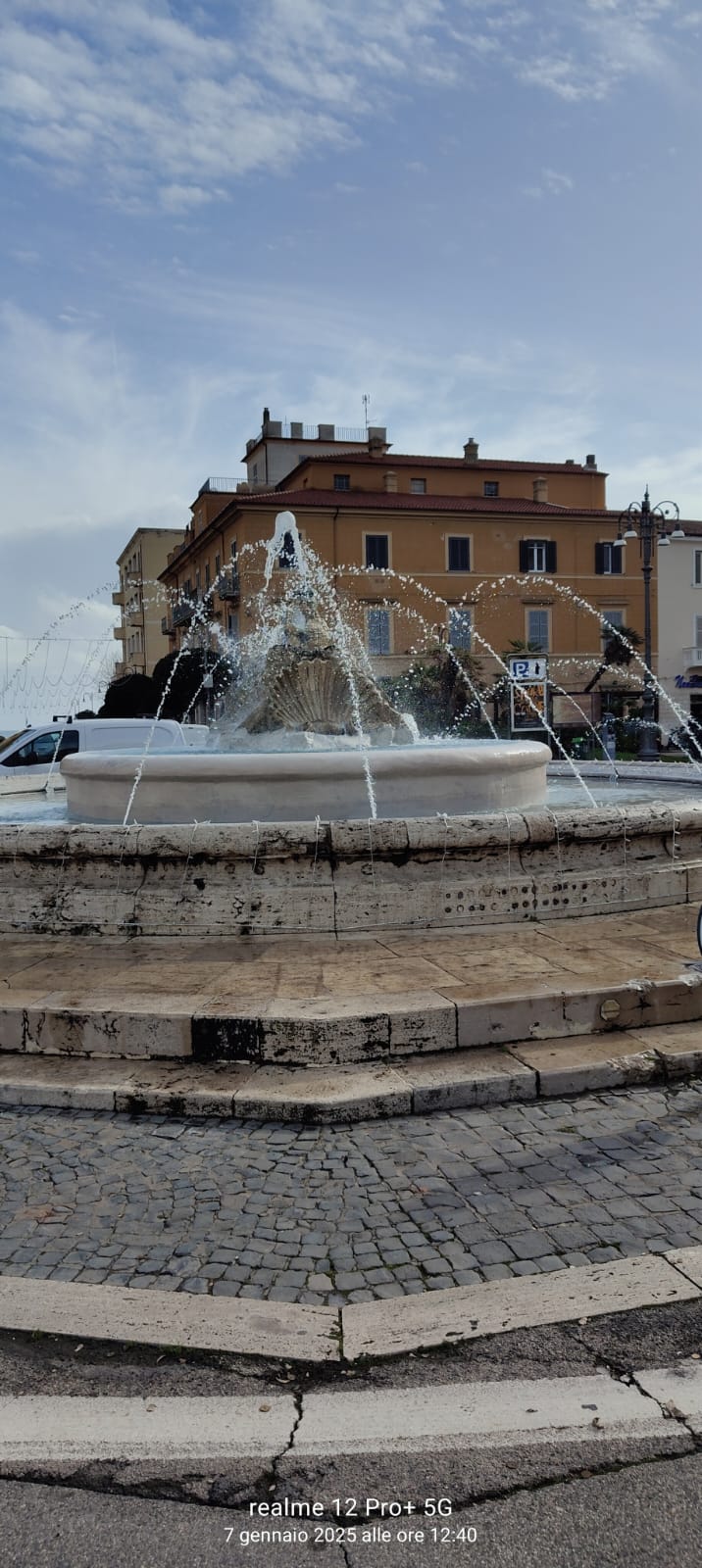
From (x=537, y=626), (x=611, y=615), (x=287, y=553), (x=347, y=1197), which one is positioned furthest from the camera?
(x=611, y=615)

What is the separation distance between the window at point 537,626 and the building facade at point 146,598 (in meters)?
24.5

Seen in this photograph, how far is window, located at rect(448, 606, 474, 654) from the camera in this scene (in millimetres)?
46312

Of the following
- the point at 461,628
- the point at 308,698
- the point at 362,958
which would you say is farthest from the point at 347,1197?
the point at 461,628

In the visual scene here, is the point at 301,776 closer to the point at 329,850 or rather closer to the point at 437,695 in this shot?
the point at 329,850

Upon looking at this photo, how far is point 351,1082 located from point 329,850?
6.57ft

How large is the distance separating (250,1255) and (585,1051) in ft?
6.59

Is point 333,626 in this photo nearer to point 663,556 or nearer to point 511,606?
point 511,606

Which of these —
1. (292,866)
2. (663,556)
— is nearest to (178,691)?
(663,556)

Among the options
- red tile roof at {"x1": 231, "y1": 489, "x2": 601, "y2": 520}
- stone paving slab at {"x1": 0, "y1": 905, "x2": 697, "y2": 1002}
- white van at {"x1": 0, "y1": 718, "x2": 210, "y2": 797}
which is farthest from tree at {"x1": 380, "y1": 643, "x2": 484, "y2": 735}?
stone paving slab at {"x1": 0, "y1": 905, "x2": 697, "y2": 1002}

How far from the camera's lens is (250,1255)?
3.13m

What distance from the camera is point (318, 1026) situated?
447 centimetres

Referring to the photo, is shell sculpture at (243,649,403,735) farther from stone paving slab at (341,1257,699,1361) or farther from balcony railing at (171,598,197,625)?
balcony railing at (171,598,197,625)

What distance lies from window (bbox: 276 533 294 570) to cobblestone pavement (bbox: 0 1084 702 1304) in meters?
8.07

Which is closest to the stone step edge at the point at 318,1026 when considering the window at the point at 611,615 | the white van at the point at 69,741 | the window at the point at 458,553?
the white van at the point at 69,741
